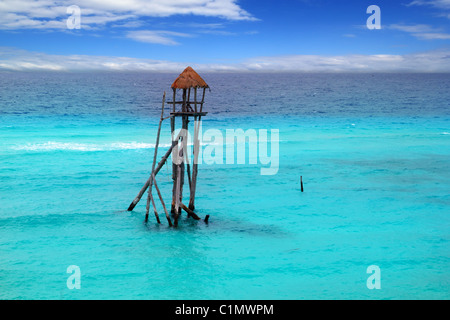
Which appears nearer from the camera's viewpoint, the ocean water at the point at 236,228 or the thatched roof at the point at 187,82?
the ocean water at the point at 236,228

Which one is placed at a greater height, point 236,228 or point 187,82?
point 187,82

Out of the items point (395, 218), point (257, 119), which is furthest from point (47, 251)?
point (257, 119)

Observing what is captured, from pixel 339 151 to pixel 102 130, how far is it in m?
28.4

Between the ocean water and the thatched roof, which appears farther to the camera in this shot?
the thatched roof

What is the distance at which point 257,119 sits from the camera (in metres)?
66.9

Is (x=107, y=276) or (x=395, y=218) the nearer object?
(x=107, y=276)

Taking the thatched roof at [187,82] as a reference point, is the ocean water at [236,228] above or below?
below

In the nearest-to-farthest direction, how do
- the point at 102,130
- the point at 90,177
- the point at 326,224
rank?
the point at 326,224
the point at 90,177
the point at 102,130

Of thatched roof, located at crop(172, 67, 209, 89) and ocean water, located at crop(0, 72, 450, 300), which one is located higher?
thatched roof, located at crop(172, 67, 209, 89)

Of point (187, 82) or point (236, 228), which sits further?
point (236, 228)

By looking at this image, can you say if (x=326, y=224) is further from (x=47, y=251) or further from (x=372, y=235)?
(x=47, y=251)

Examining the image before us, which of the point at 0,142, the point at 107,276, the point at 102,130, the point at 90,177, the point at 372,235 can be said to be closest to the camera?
the point at 107,276
